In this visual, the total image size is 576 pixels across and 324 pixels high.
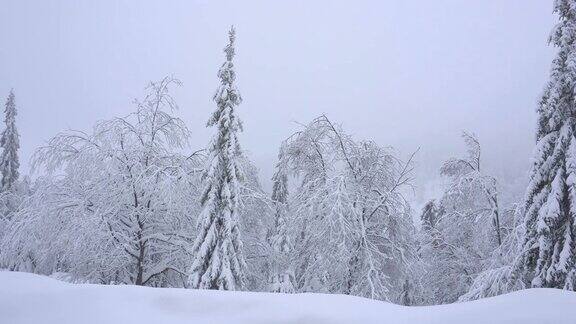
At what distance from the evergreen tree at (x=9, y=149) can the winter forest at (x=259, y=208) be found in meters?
19.7

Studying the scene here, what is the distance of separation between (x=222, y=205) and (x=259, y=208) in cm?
232

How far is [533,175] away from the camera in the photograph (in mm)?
11023

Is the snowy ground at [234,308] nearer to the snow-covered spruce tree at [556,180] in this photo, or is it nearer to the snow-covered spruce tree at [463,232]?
the snow-covered spruce tree at [556,180]

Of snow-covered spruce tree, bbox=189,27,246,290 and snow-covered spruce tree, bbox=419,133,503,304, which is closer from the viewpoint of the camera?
snow-covered spruce tree, bbox=189,27,246,290

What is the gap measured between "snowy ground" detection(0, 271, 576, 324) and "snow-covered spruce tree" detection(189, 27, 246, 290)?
27.5 feet

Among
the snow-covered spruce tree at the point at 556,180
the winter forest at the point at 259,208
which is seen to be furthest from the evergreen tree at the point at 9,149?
the snow-covered spruce tree at the point at 556,180

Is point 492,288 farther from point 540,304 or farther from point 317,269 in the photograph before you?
point 540,304

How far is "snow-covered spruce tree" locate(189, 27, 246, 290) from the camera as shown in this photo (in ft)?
43.7

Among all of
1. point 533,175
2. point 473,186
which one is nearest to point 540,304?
point 533,175

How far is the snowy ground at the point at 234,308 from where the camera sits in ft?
13.1

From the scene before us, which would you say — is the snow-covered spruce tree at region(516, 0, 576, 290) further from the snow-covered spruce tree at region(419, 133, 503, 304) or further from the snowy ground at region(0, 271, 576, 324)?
the snowy ground at region(0, 271, 576, 324)

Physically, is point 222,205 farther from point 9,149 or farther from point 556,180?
point 9,149

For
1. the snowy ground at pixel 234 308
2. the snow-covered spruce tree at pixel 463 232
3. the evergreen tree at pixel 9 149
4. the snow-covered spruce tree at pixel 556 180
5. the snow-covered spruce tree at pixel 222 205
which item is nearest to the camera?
the snowy ground at pixel 234 308

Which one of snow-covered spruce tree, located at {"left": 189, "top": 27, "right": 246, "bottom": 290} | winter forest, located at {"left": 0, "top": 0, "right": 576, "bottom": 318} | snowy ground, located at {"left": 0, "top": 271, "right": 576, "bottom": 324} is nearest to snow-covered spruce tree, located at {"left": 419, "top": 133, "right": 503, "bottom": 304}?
winter forest, located at {"left": 0, "top": 0, "right": 576, "bottom": 318}
